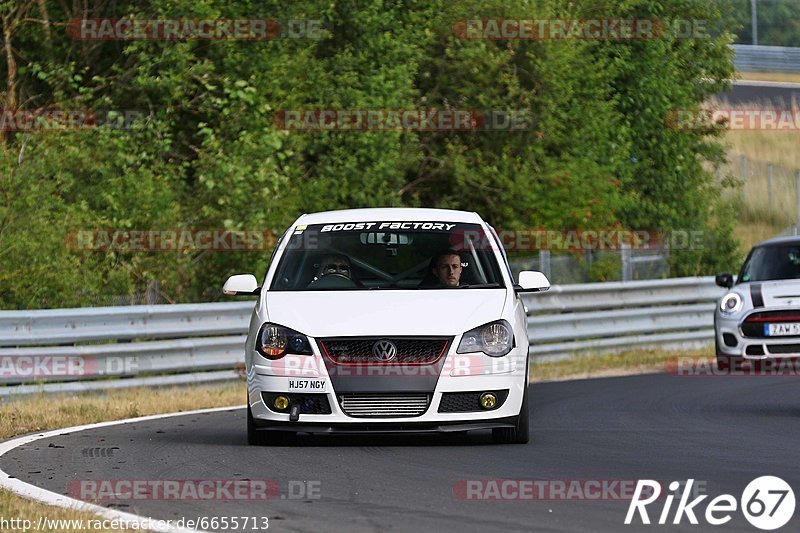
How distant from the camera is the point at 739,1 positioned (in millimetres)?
66625

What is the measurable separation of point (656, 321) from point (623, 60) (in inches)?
320

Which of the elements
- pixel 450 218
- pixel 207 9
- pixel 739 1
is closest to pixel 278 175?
pixel 207 9

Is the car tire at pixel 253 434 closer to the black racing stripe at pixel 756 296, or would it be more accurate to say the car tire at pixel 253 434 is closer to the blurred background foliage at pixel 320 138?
the black racing stripe at pixel 756 296

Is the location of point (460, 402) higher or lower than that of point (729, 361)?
Result: higher

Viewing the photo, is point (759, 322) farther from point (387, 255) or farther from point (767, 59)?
point (767, 59)

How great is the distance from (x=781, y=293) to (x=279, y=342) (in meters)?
7.20

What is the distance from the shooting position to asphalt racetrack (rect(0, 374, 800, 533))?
7203 millimetres

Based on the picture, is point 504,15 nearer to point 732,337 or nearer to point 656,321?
point 656,321

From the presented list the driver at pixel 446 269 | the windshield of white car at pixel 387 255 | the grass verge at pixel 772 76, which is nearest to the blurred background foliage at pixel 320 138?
the windshield of white car at pixel 387 255

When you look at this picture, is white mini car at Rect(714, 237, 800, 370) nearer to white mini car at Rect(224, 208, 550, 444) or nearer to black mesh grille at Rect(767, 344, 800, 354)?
black mesh grille at Rect(767, 344, 800, 354)

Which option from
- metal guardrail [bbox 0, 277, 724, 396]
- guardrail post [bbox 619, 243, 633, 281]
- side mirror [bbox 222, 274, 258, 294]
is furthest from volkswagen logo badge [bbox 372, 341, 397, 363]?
guardrail post [bbox 619, 243, 633, 281]

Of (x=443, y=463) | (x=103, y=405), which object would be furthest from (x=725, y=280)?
(x=443, y=463)

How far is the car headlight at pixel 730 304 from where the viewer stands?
1599cm

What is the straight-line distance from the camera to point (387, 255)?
1115cm
